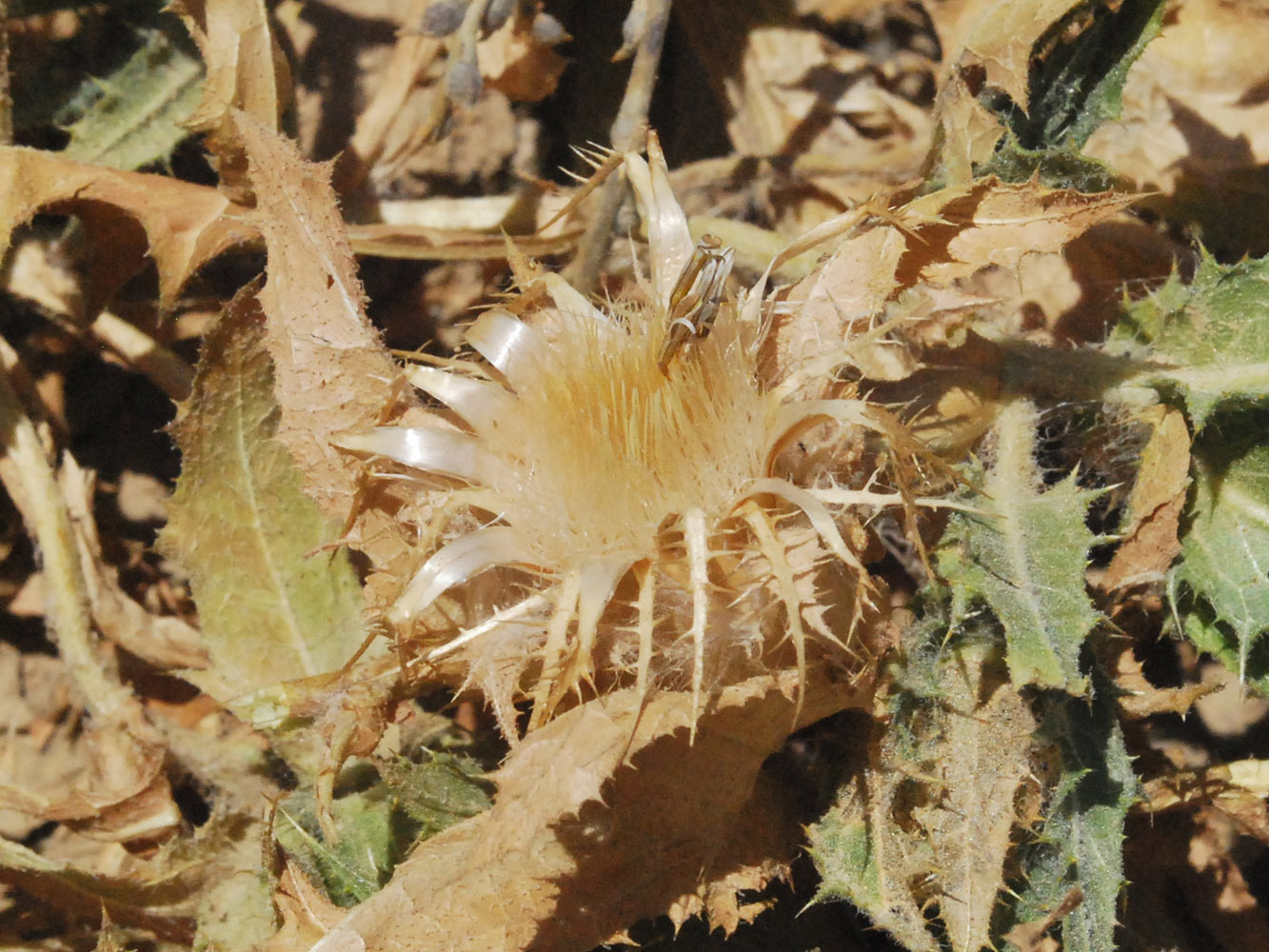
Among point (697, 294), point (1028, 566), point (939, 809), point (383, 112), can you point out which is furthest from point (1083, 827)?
point (383, 112)

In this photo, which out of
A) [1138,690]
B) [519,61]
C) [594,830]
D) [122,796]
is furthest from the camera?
[519,61]

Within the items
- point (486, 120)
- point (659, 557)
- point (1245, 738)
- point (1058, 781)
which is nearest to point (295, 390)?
point (659, 557)

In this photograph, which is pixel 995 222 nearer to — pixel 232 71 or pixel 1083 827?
pixel 1083 827

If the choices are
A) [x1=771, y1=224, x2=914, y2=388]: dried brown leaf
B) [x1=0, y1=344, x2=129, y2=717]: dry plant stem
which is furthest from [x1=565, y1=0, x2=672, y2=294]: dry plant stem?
[x1=0, y1=344, x2=129, y2=717]: dry plant stem

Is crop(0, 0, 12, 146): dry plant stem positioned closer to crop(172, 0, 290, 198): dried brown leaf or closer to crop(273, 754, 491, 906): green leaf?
crop(172, 0, 290, 198): dried brown leaf

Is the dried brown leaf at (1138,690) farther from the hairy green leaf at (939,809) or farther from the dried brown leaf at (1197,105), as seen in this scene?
the dried brown leaf at (1197,105)

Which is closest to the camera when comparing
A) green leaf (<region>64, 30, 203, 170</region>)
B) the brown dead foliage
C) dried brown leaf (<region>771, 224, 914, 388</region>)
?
the brown dead foliage

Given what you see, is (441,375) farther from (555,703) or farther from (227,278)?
(227,278)
